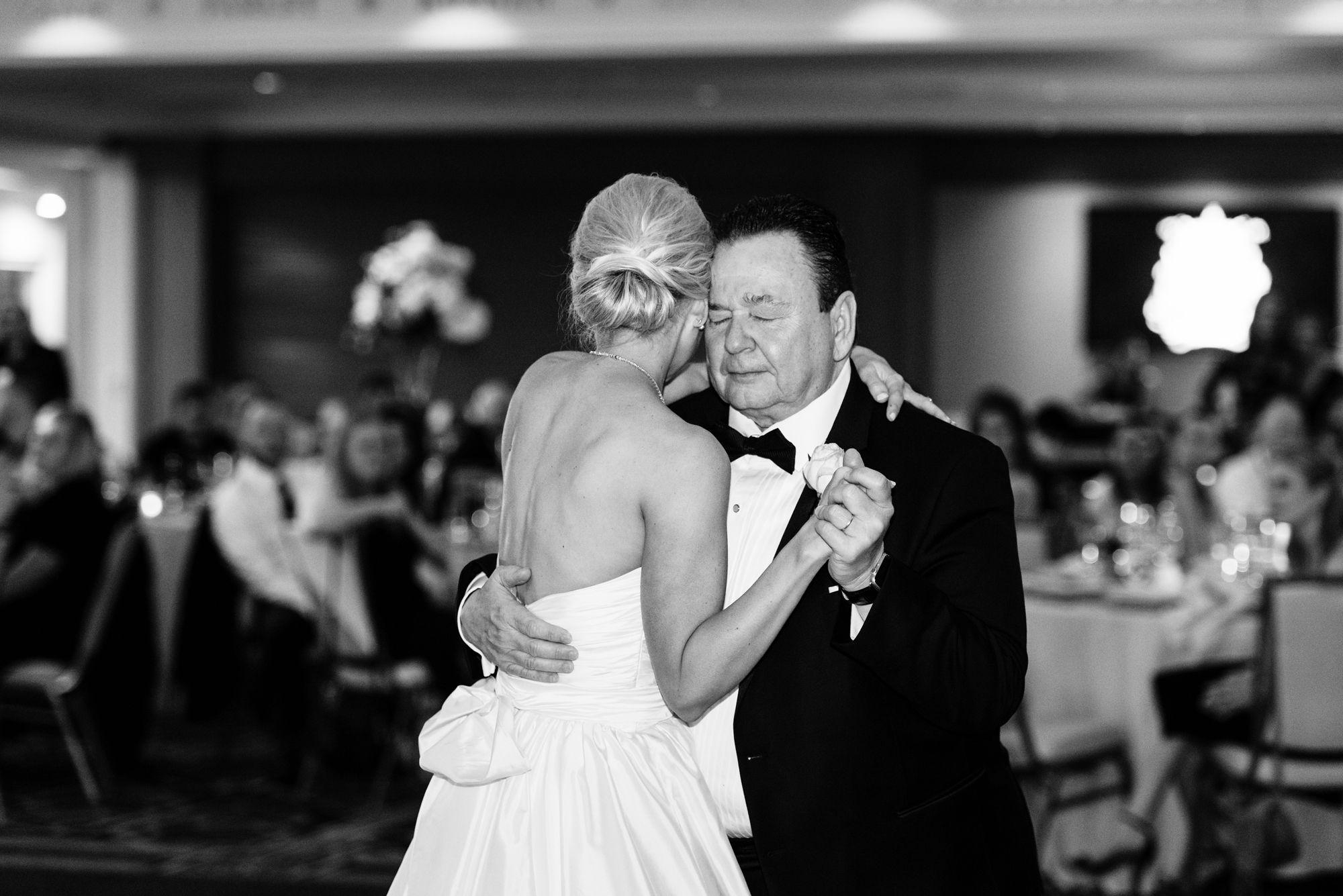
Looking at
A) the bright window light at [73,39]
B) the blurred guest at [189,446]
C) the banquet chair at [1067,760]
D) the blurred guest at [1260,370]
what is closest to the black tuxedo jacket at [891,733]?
the banquet chair at [1067,760]

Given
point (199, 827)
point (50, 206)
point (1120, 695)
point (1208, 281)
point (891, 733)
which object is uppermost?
point (50, 206)

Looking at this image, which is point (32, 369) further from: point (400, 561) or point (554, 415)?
point (554, 415)

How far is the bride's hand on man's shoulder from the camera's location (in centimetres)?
216

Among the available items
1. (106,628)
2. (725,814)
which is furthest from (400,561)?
(725,814)

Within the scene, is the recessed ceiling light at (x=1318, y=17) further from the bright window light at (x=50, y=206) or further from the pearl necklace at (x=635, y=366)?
the bright window light at (x=50, y=206)

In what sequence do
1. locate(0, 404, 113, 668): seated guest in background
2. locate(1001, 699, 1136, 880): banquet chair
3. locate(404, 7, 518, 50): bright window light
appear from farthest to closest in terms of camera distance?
locate(404, 7, 518, 50): bright window light < locate(0, 404, 113, 668): seated guest in background < locate(1001, 699, 1136, 880): banquet chair

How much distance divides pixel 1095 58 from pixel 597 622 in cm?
774

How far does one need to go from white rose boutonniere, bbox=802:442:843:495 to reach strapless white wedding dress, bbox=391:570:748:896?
0.31 m

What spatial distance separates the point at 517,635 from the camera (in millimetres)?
2033

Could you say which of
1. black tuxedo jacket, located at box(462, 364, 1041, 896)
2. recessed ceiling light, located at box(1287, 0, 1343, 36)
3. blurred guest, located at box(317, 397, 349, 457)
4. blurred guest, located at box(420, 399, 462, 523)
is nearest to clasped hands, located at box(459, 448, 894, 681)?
black tuxedo jacket, located at box(462, 364, 1041, 896)

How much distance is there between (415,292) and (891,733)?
9.31 m

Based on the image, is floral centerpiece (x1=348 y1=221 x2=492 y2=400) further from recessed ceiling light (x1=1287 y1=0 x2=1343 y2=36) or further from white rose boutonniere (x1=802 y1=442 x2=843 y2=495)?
white rose boutonniere (x1=802 y1=442 x2=843 y2=495)

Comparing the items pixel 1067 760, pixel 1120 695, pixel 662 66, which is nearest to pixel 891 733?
pixel 1067 760

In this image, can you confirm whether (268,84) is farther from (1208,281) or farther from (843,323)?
(843,323)
